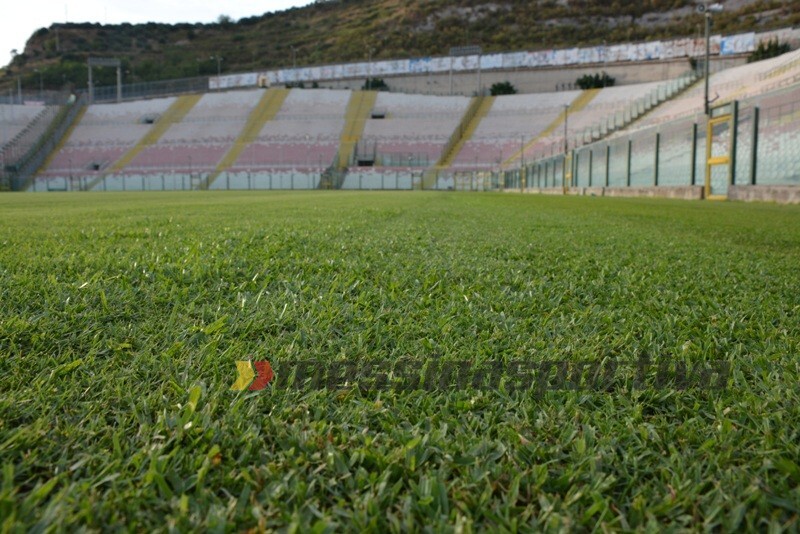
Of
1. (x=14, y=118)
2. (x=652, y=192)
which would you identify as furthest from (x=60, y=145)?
(x=652, y=192)

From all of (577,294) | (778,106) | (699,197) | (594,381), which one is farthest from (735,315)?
(699,197)

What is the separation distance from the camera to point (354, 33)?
93.4 meters

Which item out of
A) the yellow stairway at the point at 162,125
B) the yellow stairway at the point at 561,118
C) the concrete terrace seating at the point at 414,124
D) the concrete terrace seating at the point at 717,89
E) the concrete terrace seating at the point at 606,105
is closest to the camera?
the concrete terrace seating at the point at 717,89

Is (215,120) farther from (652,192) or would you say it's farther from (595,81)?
(652,192)

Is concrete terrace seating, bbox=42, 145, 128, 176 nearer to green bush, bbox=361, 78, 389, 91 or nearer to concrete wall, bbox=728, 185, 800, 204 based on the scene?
green bush, bbox=361, 78, 389, 91

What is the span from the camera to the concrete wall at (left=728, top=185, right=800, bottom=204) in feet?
35.7

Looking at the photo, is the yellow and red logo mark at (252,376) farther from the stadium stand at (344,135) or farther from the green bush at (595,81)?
the green bush at (595,81)

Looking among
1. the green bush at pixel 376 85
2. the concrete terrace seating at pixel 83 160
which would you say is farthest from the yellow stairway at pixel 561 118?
the concrete terrace seating at pixel 83 160

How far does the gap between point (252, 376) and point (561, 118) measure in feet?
167

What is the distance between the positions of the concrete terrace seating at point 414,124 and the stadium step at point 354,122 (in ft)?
2.10

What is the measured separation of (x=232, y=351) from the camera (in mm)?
1285

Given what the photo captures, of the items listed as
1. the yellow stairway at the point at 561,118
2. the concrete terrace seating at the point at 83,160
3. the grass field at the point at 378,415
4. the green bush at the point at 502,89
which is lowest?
the grass field at the point at 378,415

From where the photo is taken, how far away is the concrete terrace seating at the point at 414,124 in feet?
163

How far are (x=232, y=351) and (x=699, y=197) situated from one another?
51.3 ft
